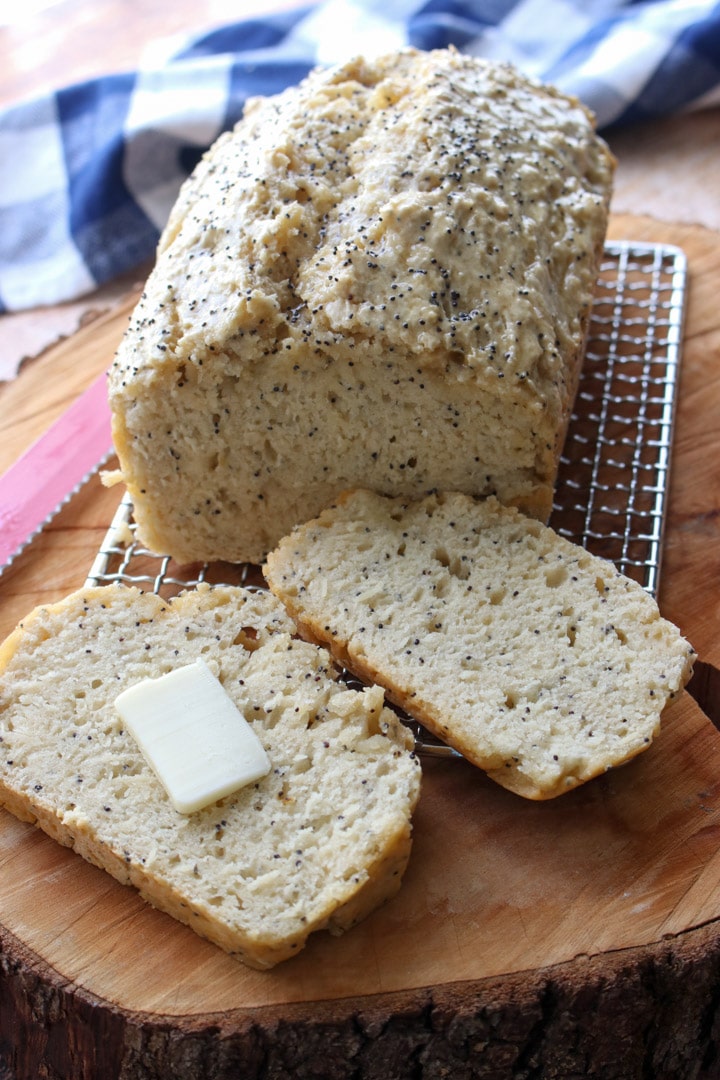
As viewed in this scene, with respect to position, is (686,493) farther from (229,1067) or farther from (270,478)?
(229,1067)

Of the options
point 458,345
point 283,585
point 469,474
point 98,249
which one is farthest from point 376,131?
point 98,249

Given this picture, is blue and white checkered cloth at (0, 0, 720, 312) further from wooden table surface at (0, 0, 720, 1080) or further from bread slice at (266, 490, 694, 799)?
bread slice at (266, 490, 694, 799)

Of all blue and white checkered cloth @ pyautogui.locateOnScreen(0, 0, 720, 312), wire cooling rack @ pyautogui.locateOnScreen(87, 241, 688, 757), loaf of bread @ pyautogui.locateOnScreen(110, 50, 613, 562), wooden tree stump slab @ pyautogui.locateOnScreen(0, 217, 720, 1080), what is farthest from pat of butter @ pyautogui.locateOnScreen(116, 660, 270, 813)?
blue and white checkered cloth @ pyautogui.locateOnScreen(0, 0, 720, 312)

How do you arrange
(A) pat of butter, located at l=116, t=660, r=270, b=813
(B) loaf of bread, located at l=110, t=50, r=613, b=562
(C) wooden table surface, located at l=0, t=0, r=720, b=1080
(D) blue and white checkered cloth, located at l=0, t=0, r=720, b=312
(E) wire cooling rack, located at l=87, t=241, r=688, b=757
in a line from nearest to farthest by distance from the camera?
1. (C) wooden table surface, located at l=0, t=0, r=720, b=1080
2. (A) pat of butter, located at l=116, t=660, r=270, b=813
3. (B) loaf of bread, located at l=110, t=50, r=613, b=562
4. (E) wire cooling rack, located at l=87, t=241, r=688, b=757
5. (D) blue and white checkered cloth, located at l=0, t=0, r=720, b=312

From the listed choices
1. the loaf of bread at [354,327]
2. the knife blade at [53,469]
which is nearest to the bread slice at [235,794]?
the loaf of bread at [354,327]

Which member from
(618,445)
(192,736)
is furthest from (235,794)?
(618,445)

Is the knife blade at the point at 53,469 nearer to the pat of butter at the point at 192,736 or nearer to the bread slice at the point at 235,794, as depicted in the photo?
the bread slice at the point at 235,794
